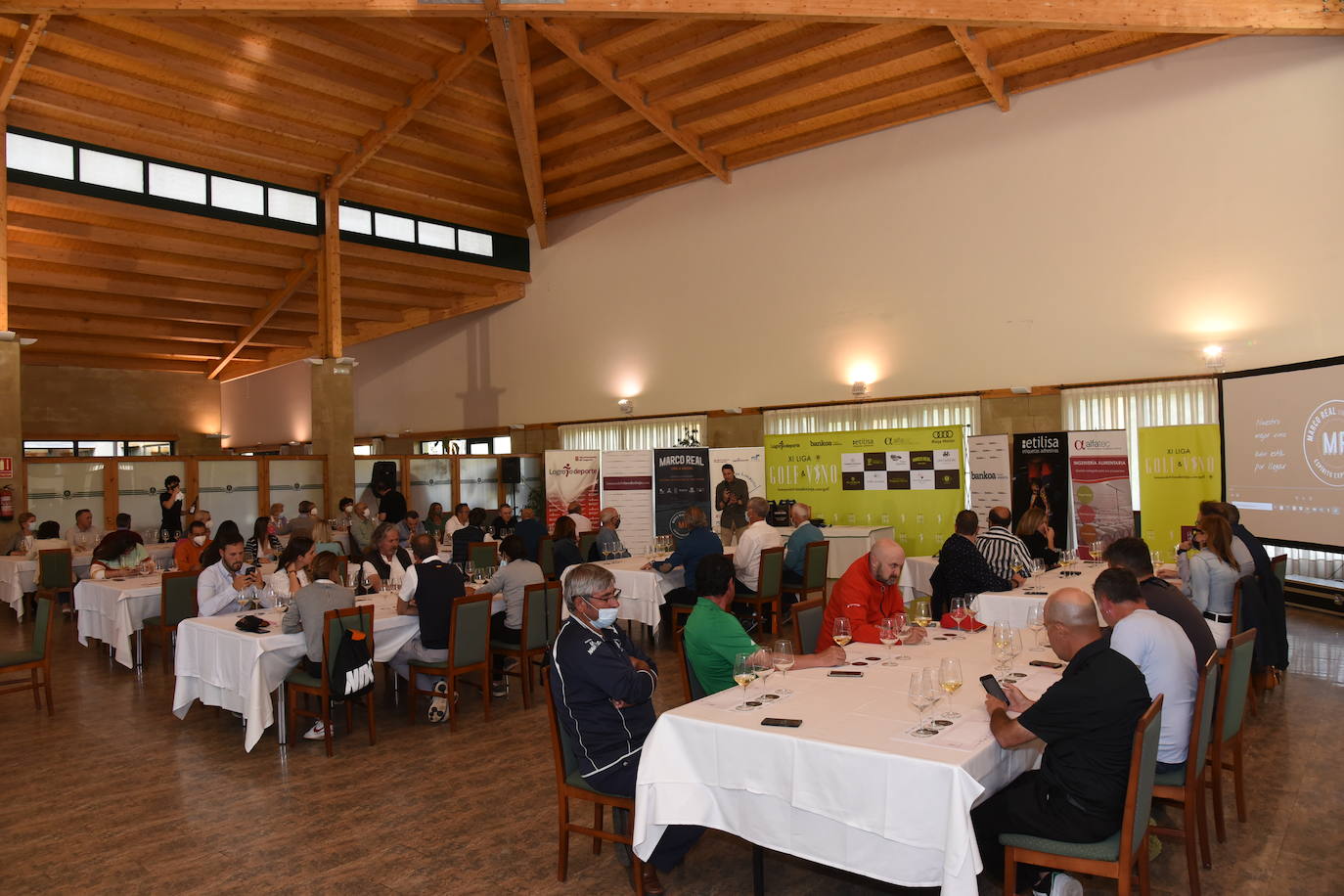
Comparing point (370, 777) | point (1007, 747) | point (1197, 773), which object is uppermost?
point (1007, 747)

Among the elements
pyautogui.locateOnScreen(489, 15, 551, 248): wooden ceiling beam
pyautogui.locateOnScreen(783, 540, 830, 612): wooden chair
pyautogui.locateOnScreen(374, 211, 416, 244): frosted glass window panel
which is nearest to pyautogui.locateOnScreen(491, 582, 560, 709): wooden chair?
pyautogui.locateOnScreen(783, 540, 830, 612): wooden chair

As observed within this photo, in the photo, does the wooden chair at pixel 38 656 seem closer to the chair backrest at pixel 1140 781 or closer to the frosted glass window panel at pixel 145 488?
the frosted glass window panel at pixel 145 488

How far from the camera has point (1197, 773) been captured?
3.35 meters

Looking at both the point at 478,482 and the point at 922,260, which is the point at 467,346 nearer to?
the point at 478,482

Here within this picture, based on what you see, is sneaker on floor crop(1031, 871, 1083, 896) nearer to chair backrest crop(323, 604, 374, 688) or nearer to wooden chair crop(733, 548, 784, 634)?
chair backrest crop(323, 604, 374, 688)

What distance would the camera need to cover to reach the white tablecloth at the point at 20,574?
9523 mm

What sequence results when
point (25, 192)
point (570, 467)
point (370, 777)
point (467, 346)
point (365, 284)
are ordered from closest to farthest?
point (370, 777)
point (25, 192)
point (570, 467)
point (365, 284)
point (467, 346)

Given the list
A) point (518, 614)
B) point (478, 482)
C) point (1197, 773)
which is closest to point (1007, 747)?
point (1197, 773)

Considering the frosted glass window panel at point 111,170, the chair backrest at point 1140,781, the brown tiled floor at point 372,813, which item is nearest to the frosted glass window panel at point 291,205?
the frosted glass window panel at point 111,170

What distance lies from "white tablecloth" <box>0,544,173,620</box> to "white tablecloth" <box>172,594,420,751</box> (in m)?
4.73

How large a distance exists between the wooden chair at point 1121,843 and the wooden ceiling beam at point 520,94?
9352 millimetres

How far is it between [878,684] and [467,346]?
15.0 metres

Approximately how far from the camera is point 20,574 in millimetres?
9523

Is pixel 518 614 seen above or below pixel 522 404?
below
